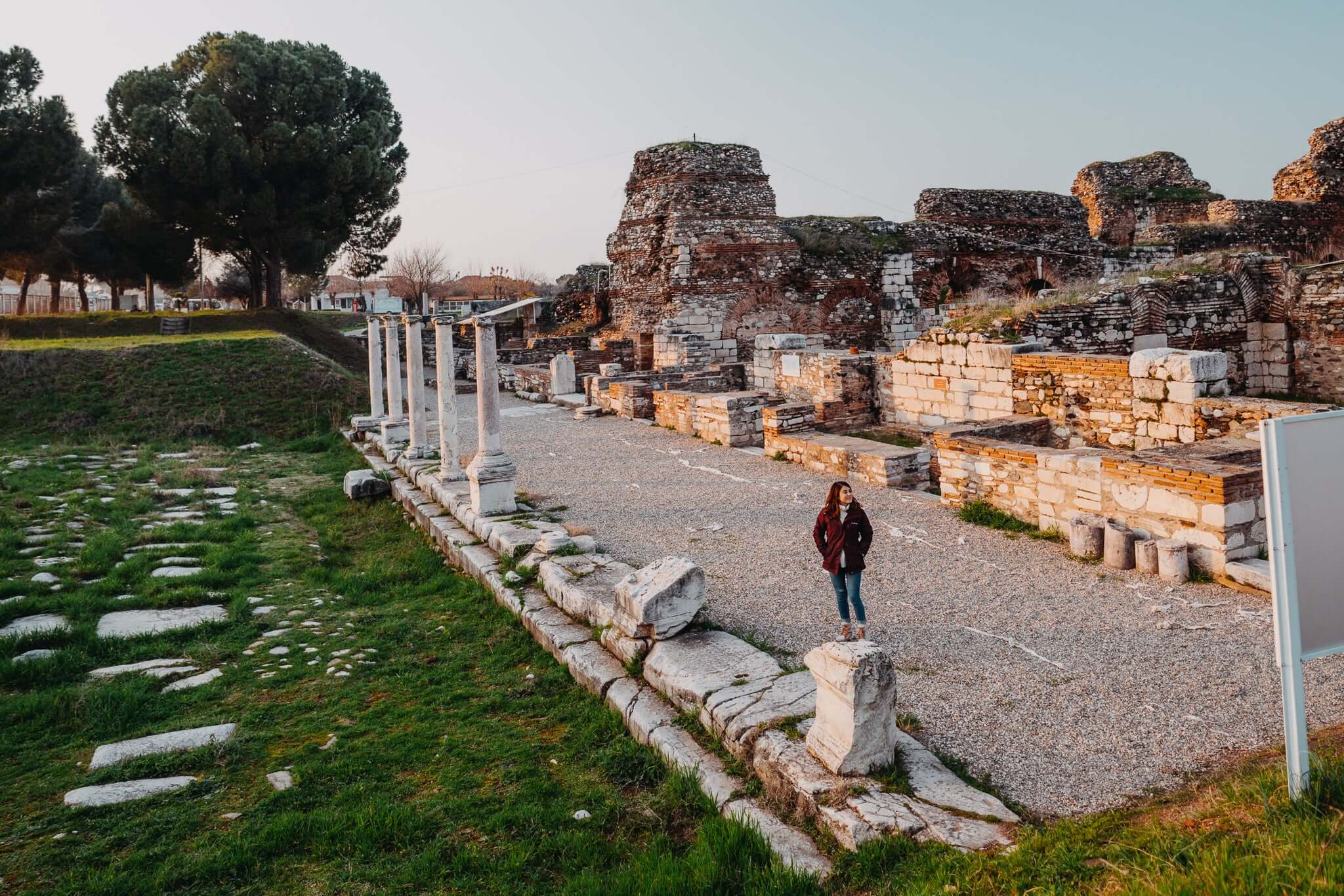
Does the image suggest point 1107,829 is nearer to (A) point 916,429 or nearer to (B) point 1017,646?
(B) point 1017,646

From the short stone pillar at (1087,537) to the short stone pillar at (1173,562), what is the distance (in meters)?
0.58

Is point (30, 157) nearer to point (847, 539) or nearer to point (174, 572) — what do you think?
point (174, 572)

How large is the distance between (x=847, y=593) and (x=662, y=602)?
4.16ft

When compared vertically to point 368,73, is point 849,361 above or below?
below

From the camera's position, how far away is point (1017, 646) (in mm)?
5609

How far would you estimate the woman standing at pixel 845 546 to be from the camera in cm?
583

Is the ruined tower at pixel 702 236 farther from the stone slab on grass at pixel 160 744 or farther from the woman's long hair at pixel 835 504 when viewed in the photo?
the stone slab on grass at pixel 160 744

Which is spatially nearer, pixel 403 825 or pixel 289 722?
pixel 403 825

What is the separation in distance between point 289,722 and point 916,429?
1099 centimetres

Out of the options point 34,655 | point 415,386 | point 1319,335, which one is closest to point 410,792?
point 34,655

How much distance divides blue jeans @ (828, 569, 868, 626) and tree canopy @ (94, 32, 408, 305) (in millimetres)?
28577

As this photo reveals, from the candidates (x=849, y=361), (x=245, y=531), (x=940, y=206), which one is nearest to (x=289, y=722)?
(x=245, y=531)

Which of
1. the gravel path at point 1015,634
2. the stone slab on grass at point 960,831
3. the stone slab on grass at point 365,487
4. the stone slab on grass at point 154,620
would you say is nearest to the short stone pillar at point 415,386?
the stone slab on grass at point 365,487

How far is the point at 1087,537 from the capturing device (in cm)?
739
